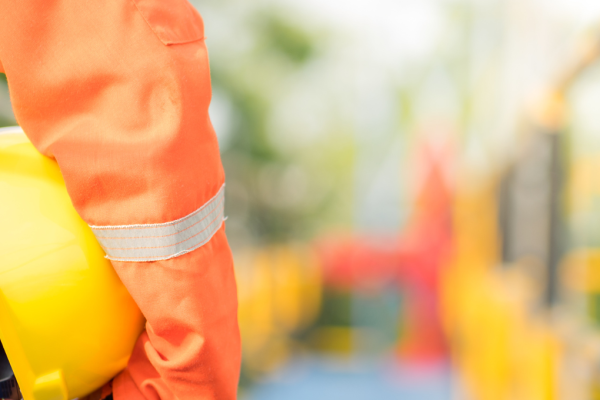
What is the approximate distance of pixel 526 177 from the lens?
499cm

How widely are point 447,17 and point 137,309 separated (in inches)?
442

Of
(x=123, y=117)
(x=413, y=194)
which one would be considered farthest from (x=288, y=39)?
(x=123, y=117)

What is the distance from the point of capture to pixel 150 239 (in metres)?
0.81

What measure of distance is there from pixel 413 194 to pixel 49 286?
6.90 meters

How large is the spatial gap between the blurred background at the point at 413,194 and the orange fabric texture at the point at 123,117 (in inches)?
71.5

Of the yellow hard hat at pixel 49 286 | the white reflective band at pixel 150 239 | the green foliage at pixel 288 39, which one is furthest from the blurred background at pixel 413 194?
the white reflective band at pixel 150 239

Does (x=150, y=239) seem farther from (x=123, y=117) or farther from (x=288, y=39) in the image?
(x=288, y=39)

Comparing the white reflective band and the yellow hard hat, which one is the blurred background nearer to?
the yellow hard hat

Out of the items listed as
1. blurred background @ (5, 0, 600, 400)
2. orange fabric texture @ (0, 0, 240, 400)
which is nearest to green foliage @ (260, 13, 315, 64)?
blurred background @ (5, 0, 600, 400)

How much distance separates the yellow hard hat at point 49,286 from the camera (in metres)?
0.83

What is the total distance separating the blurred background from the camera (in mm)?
3986

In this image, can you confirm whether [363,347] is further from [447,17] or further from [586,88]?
[447,17]

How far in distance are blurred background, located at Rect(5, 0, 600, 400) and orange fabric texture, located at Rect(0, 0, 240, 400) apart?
1817 mm

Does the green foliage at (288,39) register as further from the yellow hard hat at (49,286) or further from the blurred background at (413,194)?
the yellow hard hat at (49,286)
